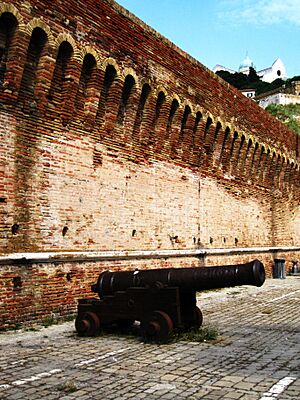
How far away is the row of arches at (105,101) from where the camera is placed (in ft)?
27.3

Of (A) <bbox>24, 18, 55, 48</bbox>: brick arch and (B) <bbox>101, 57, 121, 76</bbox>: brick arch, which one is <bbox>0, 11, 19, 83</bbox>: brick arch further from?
(B) <bbox>101, 57, 121, 76</bbox>: brick arch

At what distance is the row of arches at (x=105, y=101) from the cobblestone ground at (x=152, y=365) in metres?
4.25

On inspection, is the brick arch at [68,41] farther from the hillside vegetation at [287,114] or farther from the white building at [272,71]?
the white building at [272,71]

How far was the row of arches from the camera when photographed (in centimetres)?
833

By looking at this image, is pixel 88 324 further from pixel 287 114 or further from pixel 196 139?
pixel 287 114

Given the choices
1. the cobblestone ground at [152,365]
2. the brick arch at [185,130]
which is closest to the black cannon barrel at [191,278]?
the cobblestone ground at [152,365]

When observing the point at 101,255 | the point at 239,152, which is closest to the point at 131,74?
the point at 101,255

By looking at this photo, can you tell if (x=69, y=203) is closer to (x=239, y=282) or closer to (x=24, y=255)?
(x=24, y=255)

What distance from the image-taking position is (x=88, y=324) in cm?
705

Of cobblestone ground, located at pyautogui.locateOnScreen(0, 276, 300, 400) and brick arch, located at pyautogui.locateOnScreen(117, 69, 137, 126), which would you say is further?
brick arch, located at pyautogui.locateOnScreen(117, 69, 137, 126)

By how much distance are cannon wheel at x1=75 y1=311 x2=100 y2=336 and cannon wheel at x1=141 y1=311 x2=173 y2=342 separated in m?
0.80

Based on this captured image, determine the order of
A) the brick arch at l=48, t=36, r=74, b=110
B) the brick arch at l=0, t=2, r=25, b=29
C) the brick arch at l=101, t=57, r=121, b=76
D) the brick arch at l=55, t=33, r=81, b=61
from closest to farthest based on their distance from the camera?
the brick arch at l=0, t=2, r=25, b=29, the brick arch at l=55, t=33, r=81, b=61, the brick arch at l=48, t=36, r=74, b=110, the brick arch at l=101, t=57, r=121, b=76

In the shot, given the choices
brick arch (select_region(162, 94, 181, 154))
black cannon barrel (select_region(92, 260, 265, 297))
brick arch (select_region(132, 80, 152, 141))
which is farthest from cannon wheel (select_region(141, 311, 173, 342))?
brick arch (select_region(162, 94, 181, 154))

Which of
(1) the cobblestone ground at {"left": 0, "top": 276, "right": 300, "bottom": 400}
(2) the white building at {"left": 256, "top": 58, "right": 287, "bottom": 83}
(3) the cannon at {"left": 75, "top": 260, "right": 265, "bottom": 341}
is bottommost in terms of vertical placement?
(1) the cobblestone ground at {"left": 0, "top": 276, "right": 300, "bottom": 400}
